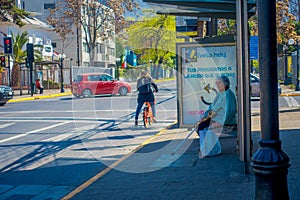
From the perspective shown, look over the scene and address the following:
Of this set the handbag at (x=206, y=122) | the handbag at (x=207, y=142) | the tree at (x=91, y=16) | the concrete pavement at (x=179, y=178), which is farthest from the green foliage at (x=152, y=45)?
the tree at (x=91, y=16)

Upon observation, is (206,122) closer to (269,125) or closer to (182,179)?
(182,179)

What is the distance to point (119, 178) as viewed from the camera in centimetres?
766

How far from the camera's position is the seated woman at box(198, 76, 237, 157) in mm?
8789

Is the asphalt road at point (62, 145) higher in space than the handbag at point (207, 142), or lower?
lower

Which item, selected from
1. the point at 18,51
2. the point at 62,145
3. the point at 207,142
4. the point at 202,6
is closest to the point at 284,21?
the point at 62,145

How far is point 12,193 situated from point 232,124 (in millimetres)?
4313

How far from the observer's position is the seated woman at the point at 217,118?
879 cm

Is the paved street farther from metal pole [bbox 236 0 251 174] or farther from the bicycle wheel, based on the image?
metal pole [bbox 236 0 251 174]

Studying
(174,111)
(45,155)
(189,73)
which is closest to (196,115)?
(189,73)

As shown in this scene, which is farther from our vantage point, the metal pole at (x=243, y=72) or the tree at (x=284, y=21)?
the tree at (x=284, y=21)

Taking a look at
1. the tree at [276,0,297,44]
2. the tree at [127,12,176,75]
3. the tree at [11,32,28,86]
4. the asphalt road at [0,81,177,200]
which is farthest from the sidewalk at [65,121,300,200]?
the tree at [11,32,28,86]

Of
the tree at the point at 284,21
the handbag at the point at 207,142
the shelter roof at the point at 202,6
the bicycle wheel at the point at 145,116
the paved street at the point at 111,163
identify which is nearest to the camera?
the paved street at the point at 111,163

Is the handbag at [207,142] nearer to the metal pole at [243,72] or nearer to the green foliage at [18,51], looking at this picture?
the metal pole at [243,72]

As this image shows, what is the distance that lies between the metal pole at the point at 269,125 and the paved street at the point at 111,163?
179cm
